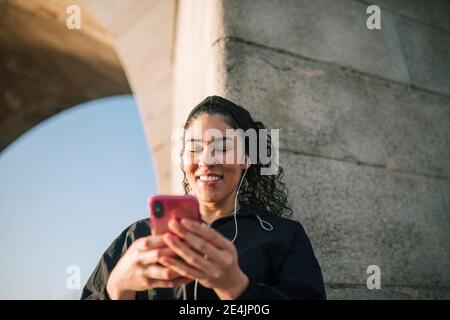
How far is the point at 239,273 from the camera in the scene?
920 mm

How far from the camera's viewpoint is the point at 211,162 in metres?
1.36

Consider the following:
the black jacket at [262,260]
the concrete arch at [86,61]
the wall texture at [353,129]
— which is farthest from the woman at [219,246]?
the concrete arch at [86,61]

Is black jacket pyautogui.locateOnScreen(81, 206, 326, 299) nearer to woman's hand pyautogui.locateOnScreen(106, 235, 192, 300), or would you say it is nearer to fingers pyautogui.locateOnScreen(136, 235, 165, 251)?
woman's hand pyautogui.locateOnScreen(106, 235, 192, 300)

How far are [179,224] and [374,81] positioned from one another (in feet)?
6.24

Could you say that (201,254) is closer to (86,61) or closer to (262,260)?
(262,260)

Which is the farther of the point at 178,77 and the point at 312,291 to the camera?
the point at 178,77

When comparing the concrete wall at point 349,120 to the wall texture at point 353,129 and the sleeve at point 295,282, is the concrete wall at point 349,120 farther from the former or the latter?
the sleeve at point 295,282

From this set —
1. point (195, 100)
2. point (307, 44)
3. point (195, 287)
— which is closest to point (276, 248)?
point (195, 287)

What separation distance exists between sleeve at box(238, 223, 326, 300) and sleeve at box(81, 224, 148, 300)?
50 centimetres

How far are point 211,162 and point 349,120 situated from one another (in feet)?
3.70

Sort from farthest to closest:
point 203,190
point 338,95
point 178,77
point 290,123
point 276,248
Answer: point 178,77
point 338,95
point 290,123
point 203,190
point 276,248

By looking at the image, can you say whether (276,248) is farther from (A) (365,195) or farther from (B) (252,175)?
(A) (365,195)

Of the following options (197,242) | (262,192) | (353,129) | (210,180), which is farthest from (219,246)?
(353,129)

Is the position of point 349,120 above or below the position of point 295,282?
above
